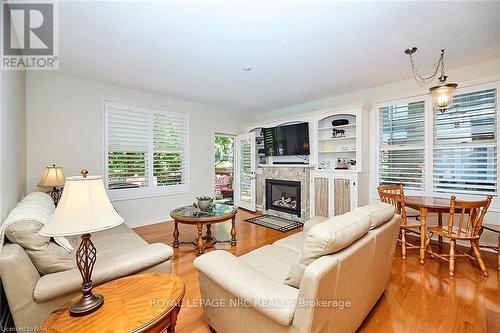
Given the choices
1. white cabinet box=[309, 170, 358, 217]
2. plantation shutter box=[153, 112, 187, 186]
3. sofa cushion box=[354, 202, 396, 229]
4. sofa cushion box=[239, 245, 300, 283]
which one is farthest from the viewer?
plantation shutter box=[153, 112, 187, 186]

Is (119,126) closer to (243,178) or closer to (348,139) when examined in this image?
(243,178)

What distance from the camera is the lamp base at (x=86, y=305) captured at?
105 centimetres

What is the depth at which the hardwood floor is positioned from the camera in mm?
1685

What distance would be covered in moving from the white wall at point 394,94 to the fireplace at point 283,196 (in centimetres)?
144

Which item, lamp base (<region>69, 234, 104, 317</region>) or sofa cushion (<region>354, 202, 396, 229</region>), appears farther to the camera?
sofa cushion (<region>354, 202, 396, 229</region>)

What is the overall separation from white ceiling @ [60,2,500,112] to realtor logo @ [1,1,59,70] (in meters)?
0.12

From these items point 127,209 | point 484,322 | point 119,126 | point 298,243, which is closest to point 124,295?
point 298,243

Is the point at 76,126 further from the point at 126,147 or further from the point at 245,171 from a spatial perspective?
the point at 245,171

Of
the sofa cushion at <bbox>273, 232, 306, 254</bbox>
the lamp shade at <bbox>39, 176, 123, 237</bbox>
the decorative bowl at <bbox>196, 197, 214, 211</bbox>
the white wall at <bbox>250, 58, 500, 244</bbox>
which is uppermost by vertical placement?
the white wall at <bbox>250, 58, 500, 244</bbox>

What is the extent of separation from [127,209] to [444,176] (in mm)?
5388

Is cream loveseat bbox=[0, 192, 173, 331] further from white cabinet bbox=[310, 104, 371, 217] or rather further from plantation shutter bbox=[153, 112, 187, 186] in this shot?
white cabinet bbox=[310, 104, 371, 217]

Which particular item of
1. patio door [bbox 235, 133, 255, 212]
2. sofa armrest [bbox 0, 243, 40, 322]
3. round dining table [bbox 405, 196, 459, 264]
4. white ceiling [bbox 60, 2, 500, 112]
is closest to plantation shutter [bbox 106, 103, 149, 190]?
white ceiling [bbox 60, 2, 500, 112]

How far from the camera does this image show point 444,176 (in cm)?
341

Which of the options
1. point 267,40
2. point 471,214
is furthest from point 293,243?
point 267,40
